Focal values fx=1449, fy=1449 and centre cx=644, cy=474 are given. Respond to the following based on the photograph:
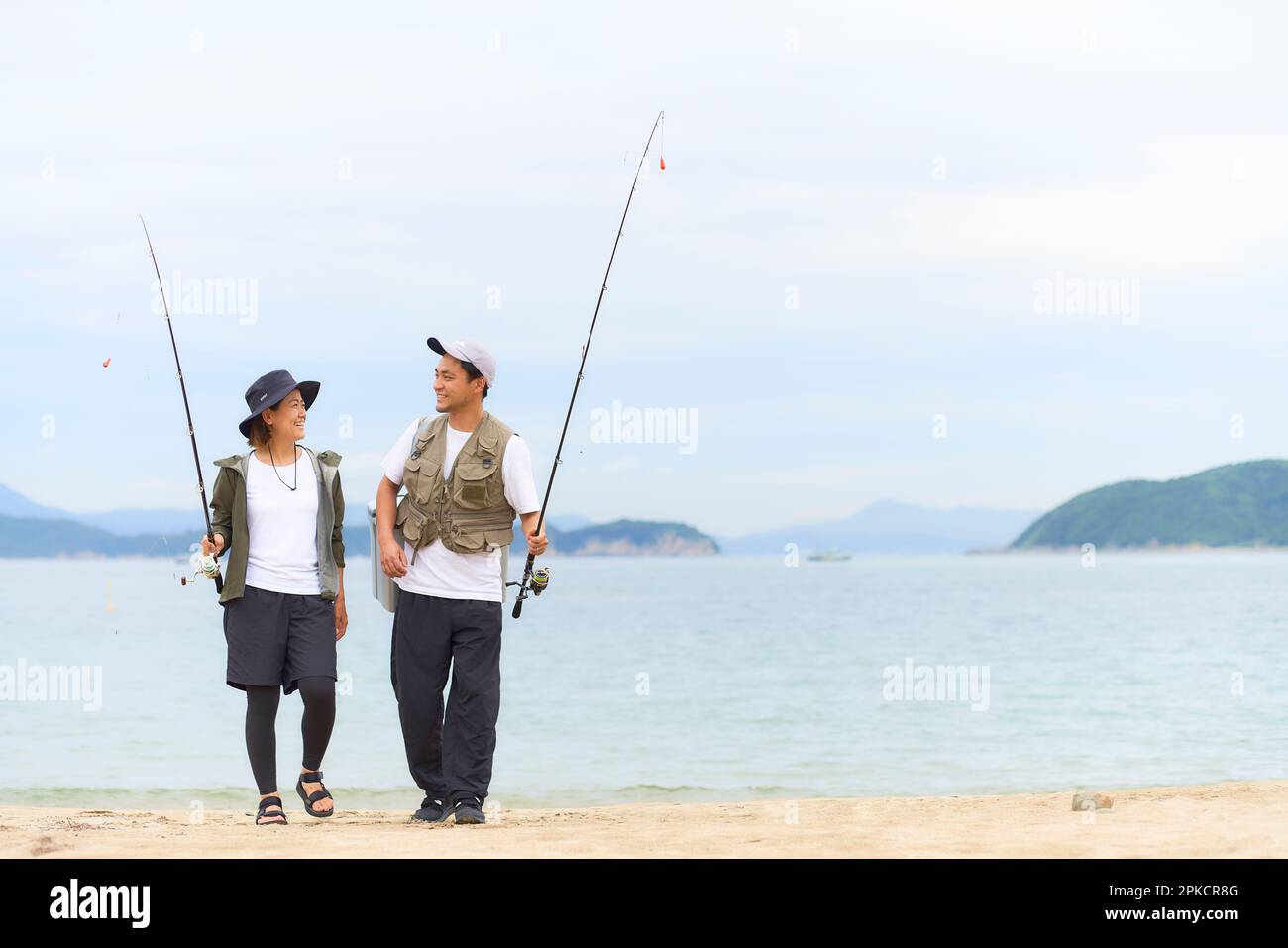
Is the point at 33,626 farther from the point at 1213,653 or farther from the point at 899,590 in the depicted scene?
the point at 899,590

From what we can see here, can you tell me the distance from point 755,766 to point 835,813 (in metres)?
8.35

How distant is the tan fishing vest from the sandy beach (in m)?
1.08

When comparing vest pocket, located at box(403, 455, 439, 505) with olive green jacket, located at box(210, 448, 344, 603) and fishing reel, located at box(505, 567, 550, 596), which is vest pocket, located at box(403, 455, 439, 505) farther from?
fishing reel, located at box(505, 567, 550, 596)

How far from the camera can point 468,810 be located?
5508 millimetres

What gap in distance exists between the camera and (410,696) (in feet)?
18.3

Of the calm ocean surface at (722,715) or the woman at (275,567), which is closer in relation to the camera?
the woman at (275,567)

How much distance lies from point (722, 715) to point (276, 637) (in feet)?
54.2

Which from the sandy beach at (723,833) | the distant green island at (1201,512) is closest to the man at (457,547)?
the sandy beach at (723,833)

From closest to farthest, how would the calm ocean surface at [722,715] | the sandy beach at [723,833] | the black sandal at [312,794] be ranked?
the sandy beach at [723,833]
the black sandal at [312,794]
the calm ocean surface at [722,715]

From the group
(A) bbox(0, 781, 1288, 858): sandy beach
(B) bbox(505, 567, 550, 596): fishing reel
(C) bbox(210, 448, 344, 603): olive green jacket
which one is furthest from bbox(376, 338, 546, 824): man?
(A) bbox(0, 781, 1288, 858): sandy beach

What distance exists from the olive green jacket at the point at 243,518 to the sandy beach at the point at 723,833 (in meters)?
0.95

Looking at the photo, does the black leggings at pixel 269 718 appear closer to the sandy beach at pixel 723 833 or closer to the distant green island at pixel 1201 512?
the sandy beach at pixel 723 833

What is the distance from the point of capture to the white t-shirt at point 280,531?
18.2 ft

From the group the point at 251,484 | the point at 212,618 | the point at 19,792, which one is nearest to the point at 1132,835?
the point at 251,484
